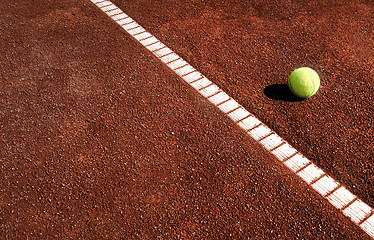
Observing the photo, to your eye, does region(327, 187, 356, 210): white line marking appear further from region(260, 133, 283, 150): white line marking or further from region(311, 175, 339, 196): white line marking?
region(260, 133, 283, 150): white line marking

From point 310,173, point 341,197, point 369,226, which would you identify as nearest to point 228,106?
point 310,173

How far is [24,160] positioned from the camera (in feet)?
13.7

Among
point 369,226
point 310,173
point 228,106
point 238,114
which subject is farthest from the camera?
point 228,106

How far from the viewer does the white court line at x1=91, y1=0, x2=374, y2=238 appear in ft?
12.5

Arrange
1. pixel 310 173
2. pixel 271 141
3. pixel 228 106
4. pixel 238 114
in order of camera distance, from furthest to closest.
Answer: pixel 228 106 < pixel 238 114 < pixel 271 141 < pixel 310 173

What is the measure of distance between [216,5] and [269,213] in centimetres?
468

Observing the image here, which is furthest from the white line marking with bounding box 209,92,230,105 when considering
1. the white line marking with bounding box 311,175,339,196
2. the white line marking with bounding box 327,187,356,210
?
the white line marking with bounding box 327,187,356,210

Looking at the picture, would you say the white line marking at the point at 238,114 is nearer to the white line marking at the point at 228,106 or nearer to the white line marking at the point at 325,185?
the white line marking at the point at 228,106

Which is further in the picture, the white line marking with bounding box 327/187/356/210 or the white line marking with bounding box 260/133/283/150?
the white line marking with bounding box 260/133/283/150

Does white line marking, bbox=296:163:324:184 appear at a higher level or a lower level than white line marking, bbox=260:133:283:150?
lower

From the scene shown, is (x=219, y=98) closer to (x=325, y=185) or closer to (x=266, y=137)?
(x=266, y=137)

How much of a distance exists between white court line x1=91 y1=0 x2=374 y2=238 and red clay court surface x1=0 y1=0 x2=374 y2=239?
0.11 metres

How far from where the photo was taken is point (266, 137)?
14.8 ft

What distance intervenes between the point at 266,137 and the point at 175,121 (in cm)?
127
